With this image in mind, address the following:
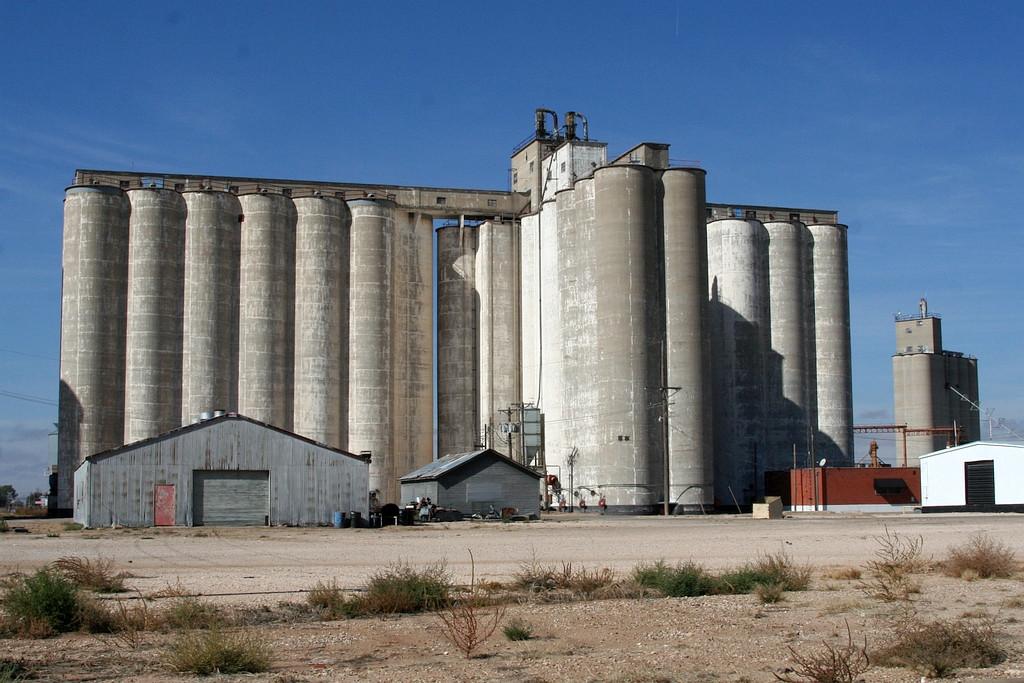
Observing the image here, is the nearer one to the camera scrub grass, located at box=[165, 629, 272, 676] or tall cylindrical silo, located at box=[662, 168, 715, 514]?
scrub grass, located at box=[165, 629, 272, 676]

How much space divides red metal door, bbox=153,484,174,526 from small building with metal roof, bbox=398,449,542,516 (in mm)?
15492

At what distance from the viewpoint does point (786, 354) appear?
294ft

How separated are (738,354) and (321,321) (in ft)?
105

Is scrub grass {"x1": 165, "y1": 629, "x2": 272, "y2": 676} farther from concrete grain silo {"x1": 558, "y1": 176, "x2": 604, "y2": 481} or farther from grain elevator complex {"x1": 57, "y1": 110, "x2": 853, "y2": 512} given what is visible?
concrete grain silo {"x1": 558, "y1": 176, "x2": 604, "y2": 481}

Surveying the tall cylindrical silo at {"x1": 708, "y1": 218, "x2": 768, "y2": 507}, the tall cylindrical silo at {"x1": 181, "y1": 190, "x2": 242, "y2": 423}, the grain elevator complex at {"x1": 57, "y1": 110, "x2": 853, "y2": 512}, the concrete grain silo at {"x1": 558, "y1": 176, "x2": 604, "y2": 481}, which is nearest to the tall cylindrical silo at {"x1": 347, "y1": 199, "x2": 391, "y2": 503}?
the grain elevator complex at {"x1": 57, "y1": 110, "x2": 853, "y2": 512}

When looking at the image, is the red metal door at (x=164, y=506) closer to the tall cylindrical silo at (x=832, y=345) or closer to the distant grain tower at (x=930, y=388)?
the tall cylindrical silo at (x=832, y=345)

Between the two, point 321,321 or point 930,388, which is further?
point 930,388

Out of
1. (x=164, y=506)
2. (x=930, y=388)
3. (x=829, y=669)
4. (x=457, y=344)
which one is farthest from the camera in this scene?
(x=930, y=388)

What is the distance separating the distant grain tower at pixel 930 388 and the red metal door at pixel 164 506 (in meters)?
98.0

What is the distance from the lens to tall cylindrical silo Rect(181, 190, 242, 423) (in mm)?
80750

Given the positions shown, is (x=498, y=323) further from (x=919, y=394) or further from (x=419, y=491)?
(x=919, y=394)

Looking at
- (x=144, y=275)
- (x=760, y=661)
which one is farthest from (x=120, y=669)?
(x=144, y=275)

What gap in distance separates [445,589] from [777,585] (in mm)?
5973

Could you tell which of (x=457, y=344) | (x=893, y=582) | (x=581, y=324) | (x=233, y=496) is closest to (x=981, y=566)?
(x=893, y=582)
